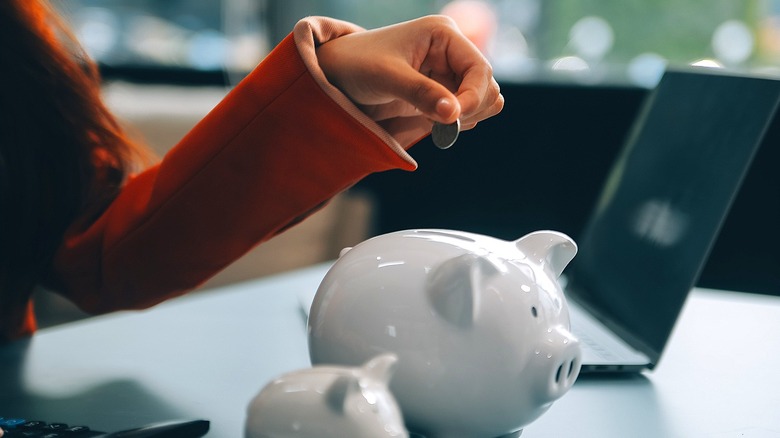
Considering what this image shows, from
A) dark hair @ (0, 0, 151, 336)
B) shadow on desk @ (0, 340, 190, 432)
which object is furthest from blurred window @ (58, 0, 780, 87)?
shadow on desk @ (0, 340, 190, 432)

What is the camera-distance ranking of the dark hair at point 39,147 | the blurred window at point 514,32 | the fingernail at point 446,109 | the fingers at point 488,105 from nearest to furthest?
the fingernail at point 446,109 < the fingers at point 488,105 < the dark hair at point 39,147 < the blurred window at point 514,32

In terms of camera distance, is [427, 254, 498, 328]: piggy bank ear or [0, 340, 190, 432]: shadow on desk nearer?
[427, 254, 498, 328]: piggy bank ear

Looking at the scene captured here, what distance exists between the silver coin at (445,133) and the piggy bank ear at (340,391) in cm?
19

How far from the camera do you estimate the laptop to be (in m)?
0.69

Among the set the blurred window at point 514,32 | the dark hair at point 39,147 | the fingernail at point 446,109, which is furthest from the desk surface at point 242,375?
the blurred window at point 514,32

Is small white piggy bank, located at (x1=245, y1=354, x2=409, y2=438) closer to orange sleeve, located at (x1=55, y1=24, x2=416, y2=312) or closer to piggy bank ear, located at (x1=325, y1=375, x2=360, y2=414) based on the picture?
piggy bank ear, located at (x1=325, y1=375, x2=360, y2=414)

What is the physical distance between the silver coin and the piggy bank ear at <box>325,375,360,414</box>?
0.64ft

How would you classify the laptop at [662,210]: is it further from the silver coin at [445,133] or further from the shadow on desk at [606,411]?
the silver coin at [445,133]

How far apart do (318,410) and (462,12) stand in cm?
230

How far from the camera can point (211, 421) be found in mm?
562

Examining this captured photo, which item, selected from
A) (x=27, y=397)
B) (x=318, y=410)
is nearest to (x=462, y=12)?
(x=27, y=397)

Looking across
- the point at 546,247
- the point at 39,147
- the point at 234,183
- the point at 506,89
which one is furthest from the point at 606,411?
the point at 506,89

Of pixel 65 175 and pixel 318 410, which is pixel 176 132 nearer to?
pixel 65 175

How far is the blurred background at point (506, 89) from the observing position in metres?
2.04
